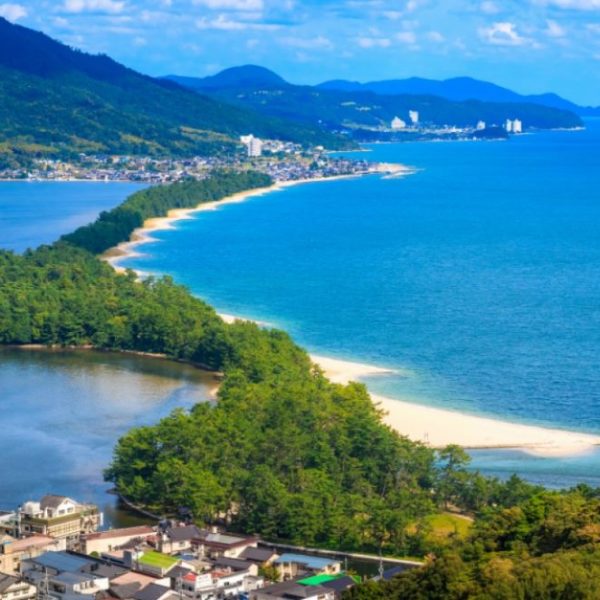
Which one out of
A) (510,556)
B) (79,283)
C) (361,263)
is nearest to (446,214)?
(361,263)

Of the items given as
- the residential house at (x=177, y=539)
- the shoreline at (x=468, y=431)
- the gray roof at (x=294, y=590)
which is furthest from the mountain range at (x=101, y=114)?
the gray roof at (x=294, y=590)

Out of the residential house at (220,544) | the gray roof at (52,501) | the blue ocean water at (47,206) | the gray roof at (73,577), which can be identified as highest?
the blue ocean water at (47,206)

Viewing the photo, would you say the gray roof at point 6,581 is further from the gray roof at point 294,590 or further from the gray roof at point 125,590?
the gray roof at point 294,590

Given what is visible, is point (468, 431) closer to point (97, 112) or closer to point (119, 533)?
point (119, 533)

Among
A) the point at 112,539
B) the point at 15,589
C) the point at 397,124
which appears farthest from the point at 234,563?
the point at 397,124

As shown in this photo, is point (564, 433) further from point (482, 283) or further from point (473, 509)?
point (482, 283)
